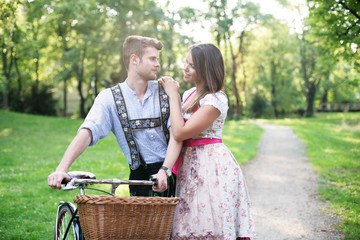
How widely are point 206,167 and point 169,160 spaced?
1.28 ft

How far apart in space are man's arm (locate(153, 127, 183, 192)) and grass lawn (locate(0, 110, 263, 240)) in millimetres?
3459

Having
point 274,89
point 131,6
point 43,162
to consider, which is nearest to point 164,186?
point 43,162

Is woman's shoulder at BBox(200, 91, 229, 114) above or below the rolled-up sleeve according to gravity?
above

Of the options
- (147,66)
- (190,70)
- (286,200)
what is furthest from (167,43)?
(147,66)

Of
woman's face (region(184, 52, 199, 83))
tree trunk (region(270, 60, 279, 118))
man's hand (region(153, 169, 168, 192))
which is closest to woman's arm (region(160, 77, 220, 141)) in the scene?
woman's face (region(184, 52, 199, 83))

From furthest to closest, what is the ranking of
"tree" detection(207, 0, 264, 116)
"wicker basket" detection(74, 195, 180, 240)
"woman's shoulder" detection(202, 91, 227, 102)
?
"tree" detection(207, 0, 264, 116) → "woman's shoulder" detection(202, 91, 227, 102) → "wicker basket" detection(74, 195, 180, 240)

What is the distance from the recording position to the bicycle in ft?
7.09

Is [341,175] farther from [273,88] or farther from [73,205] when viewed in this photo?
[273,88]

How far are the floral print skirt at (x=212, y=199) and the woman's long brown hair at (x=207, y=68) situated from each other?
42cm

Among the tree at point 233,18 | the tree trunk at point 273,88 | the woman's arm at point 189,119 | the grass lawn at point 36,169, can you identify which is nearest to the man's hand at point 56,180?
the woman's arm at point 189,119

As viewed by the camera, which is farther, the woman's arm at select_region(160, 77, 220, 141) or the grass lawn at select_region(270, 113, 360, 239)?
the grass lawn at select_region(270, 113, 360, 239)

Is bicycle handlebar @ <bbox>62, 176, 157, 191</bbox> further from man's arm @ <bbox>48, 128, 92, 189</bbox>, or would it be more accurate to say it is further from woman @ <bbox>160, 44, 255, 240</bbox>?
woman @ <bbox>160, 44, 255, 240</bbox>

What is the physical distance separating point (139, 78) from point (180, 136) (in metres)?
0.62

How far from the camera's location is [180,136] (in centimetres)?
272
